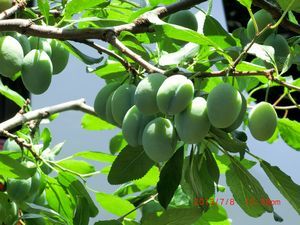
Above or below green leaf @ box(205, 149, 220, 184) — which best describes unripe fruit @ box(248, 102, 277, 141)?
above

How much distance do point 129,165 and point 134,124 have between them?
0.14 meters

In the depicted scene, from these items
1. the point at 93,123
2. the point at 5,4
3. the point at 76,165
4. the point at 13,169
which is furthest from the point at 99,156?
the point at 5,4

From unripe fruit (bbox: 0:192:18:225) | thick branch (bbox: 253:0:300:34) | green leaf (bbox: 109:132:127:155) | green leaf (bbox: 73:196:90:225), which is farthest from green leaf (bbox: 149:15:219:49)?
green leaf (bbox: 109:132:127:155)

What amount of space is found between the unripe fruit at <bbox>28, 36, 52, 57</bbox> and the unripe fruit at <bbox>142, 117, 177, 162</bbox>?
0.22m

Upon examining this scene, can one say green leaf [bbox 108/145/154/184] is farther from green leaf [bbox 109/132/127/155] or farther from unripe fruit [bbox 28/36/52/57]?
green leaf [bbox 109/132/127/155]

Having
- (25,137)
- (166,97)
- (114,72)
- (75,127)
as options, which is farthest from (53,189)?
(75,127)

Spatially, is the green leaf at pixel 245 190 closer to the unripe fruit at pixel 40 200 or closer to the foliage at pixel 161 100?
the foliage at pixel 161 100

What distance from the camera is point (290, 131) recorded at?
3.03 feet

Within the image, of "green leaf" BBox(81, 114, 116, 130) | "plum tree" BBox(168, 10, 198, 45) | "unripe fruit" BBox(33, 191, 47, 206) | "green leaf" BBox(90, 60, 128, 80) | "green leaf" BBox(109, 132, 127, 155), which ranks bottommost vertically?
"green leaf" BBox(109, 132, 127, 155)

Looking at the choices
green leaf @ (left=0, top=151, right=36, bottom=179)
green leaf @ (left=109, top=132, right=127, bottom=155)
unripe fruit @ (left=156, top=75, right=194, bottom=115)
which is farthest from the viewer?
green leaf @ (left=109, top=132, right=127, bottom=155)

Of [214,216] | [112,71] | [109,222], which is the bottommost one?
[214,216]

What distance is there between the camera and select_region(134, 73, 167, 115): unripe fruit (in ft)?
2.09

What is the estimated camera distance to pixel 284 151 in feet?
7.39

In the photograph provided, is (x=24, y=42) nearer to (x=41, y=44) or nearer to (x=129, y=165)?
(x=41, y=44)
